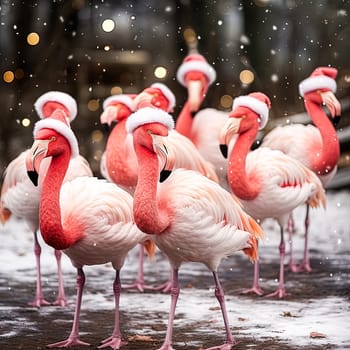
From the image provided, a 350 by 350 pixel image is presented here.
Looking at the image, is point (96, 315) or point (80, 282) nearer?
point (80, 282)

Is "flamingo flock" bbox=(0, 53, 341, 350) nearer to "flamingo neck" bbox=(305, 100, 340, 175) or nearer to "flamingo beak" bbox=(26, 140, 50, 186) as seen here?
"flamingo beak" bbox=(26, 140, 50, 186)

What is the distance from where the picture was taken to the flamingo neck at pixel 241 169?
6.88m

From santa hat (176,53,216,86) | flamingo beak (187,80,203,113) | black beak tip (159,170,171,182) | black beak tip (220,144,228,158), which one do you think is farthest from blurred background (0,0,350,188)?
black beak tip (159,170,171,182)

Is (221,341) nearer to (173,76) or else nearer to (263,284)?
(263,284)

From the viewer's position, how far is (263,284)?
310 inches

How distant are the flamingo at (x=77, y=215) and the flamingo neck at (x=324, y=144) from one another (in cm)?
270

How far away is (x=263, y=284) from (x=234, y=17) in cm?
1061

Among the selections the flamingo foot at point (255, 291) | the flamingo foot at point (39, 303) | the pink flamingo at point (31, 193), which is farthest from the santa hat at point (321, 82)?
the flamingo foot at point (39, 303)

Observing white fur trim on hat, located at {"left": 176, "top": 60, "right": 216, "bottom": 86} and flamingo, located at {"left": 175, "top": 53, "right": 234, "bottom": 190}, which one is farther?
white fur trim on hat, located at {"left": 176, "top": 60, "right": 216, "bottom": 86}

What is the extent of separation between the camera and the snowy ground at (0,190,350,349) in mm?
6027

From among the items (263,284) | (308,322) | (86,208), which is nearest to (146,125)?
(86,208)

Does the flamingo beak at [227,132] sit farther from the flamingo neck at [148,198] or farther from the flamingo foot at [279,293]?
the flamingo foot at [279,293]

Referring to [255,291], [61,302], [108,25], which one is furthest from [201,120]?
[108,25]

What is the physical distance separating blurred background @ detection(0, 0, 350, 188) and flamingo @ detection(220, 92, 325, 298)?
661 centimetres
